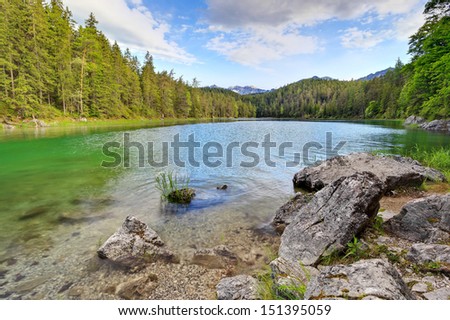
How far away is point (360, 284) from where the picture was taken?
2793 millimetres

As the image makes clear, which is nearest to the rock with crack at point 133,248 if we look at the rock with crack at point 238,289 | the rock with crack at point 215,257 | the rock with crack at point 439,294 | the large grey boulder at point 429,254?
the rock with crack at point 215,257

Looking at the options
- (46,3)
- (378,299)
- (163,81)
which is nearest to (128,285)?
(378,299)

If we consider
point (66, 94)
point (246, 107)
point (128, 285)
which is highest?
point (246, 107)

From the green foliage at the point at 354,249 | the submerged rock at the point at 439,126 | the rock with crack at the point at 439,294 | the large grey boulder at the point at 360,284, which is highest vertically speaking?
the submerged rock at the point at 439,126

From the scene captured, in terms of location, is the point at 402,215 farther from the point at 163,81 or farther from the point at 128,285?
the point at 163,81

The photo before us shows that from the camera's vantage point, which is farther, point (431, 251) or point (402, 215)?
point (402, 215)

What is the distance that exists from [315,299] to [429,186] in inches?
378

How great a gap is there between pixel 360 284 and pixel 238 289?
2.01 meters

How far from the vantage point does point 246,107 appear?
17888 centimetres

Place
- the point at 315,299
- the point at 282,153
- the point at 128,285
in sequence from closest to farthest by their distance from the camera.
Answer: the point at 315,299
the point at 128,285
the point at 282,153

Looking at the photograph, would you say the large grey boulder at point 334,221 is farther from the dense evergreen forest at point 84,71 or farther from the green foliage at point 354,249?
the dense evergreen forest at point 84,71

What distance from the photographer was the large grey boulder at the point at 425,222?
477 centimetres

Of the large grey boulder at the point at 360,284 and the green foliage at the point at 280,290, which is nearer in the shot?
the large grey boulder at the point at 360,284

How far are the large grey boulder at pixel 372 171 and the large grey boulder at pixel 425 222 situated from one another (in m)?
3.67
